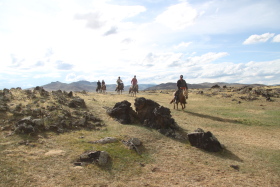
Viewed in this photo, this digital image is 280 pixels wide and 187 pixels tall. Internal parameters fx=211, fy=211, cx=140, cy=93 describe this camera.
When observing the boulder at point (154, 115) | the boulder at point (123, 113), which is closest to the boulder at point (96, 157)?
the boulder at point (154, 115)

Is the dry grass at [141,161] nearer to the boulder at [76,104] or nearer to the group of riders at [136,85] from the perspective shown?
the boulder at [76,104]

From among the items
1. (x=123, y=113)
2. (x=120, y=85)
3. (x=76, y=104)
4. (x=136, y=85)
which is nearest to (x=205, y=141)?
(x=123, y=113)

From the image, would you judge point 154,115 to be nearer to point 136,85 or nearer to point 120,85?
point 136,85

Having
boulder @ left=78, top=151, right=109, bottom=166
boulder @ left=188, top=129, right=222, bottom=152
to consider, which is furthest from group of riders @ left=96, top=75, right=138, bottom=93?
boulder @ left=78, top=151, right=109, bottom=166

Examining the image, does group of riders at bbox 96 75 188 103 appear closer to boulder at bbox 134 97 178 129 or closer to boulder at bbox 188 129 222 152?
boulder at bbox 134 97 178 129

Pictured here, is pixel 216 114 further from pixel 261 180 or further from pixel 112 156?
pixel 112 156

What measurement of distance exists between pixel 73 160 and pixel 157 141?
5.41 metres

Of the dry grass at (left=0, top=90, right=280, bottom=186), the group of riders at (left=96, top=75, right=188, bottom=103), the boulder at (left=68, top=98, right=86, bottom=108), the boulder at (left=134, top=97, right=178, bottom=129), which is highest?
the group of riders at (left=96, top=75, right=188, bottom=103)

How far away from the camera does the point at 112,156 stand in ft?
32.5

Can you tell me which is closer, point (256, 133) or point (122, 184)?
point (122, 184)

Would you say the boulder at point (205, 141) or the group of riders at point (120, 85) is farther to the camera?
the group of riders at point (120, 85)

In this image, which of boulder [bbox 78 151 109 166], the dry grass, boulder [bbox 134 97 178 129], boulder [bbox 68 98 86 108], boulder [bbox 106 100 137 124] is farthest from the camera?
boulder [bbox 68 98 86 108]

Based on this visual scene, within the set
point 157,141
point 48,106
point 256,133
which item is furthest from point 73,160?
point 256,133

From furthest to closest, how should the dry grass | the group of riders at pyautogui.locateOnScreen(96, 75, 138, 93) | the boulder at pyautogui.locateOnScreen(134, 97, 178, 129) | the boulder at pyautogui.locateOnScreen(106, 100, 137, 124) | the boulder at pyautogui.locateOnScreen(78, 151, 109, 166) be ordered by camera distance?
the group of riders at pyautogui.locateOnScreen(96, 75, 138, 93), the boulder at pyautogui.locateOnScreen(106, 100, 137, 124), the boulder at pyautogui.locateOnScreen(134, 97, 178, 129), the boulder at pyautogui.locateOnScreen(78, 151, 109, 166), the dry grass
